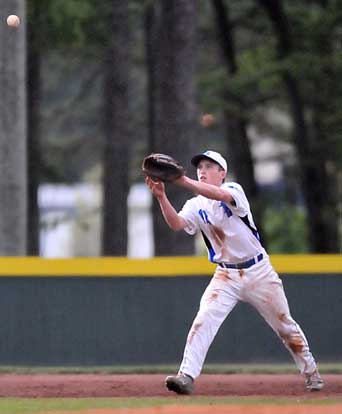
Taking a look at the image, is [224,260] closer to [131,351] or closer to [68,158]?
[131,351]

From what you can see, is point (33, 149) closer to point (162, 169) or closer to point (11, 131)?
point (11, 131)

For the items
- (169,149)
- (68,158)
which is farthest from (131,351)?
(68,158)

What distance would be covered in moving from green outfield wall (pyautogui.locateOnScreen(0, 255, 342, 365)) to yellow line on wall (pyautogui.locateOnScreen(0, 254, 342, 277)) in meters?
0.01

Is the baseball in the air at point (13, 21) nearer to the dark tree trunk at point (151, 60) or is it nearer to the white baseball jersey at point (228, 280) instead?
the white baseball jersey at point (228, 280)

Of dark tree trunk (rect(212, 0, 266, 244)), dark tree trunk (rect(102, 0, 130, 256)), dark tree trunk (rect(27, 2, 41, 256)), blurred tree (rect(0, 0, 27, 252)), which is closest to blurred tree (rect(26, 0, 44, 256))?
dark tree trunk (rect(27, 2, 41, 256))

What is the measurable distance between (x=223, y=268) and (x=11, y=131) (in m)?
7.24

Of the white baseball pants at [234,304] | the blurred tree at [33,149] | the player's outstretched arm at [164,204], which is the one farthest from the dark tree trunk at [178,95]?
the player's outstretched arm at [164,204]

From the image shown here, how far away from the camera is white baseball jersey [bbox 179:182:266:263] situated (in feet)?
34.7

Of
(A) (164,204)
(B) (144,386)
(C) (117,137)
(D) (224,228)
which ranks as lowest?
(B) (144,386)

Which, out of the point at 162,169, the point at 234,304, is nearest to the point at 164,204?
the point at 162,169

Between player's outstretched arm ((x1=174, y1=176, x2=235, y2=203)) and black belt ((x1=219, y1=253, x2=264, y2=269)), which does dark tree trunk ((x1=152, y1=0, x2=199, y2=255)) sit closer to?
black belt ((x1=219, y1=253, x2=264, y2=269))

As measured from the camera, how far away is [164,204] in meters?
10.4

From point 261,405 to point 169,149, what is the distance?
13582 mm

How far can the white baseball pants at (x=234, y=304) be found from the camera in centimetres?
1058
